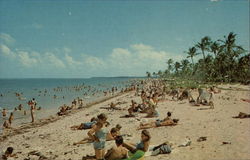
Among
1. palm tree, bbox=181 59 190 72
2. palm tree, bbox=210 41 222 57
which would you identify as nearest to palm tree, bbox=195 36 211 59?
palm tree, bbox=210 41 222 57

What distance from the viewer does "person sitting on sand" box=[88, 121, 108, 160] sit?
7.13 m

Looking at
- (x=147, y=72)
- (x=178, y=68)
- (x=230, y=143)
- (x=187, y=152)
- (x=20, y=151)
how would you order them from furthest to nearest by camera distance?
(x=147, y=72), (x=178, y=68), (x=20, y=151), (x=230, y=143), (x=187, y=152)

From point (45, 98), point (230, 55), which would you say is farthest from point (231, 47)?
point (45, 98)

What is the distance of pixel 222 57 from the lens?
54500 mm

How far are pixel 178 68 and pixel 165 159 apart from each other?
112 meters

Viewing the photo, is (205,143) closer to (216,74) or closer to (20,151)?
(20,151)

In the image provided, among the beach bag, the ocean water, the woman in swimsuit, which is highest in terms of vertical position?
the woman in swimsuit

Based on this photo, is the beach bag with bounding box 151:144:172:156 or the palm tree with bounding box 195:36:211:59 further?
the palm tree with bounding box 195:36:211:59

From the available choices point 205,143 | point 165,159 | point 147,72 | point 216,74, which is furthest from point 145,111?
point 147,72

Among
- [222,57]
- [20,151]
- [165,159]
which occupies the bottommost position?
[20,151]

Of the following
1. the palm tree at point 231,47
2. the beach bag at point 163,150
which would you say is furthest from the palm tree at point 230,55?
the beach bag at point 163,150

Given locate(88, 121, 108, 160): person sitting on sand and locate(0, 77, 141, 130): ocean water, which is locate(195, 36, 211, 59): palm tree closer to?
locate(0, 77, 141, 130): ocean water

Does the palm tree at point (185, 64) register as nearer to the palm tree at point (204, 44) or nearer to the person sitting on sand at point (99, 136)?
the palm tree at point (204, 44)

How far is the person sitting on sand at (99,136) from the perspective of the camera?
7133 mm
